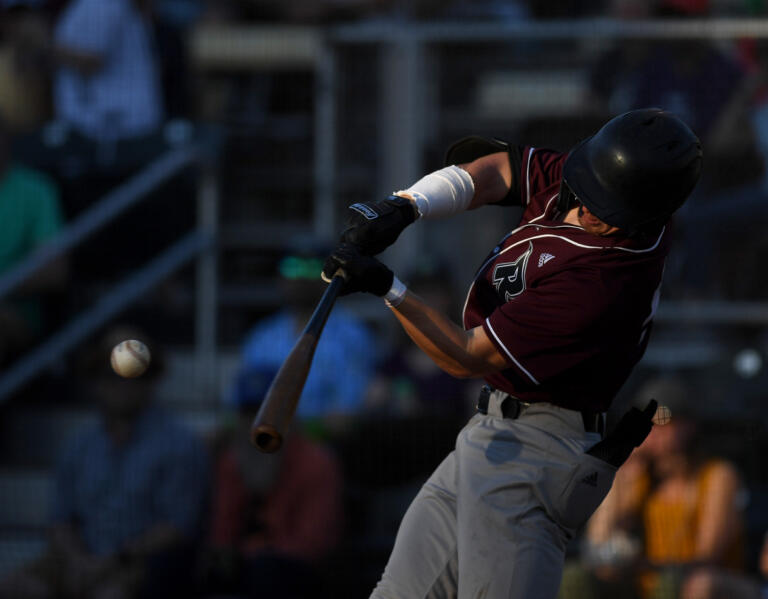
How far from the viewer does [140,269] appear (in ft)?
20.7

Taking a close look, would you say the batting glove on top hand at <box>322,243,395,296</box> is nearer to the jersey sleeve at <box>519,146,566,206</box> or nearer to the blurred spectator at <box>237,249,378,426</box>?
the jersey sleeve at <box>519,146,566,206</box>

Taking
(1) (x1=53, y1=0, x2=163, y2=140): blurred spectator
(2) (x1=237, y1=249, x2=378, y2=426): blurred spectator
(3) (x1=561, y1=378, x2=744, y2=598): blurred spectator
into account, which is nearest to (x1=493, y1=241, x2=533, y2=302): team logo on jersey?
(3) (x1=561, y1=378, x2=744, y2=598): blurred spectator

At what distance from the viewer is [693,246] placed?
5750 mm

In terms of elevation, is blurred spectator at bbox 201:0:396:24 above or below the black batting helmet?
above

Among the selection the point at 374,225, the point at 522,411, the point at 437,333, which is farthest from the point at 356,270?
the point at 522,411

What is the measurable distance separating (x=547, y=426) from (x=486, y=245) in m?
2.80

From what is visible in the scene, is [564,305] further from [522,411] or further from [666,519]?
[666,519]

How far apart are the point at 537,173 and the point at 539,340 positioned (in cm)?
56

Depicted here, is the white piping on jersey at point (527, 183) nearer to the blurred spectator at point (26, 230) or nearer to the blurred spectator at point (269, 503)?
the blurred spectator at point (269, 503)

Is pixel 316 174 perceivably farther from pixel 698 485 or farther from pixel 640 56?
pixel 698 485

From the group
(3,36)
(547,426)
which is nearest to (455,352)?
(547,426)

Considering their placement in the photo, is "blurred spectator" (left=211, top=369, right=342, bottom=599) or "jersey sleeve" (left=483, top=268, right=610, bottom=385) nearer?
"jersey sleeve" (left=483, top=268, right=610, bottom=385)

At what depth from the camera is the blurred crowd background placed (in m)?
5.29

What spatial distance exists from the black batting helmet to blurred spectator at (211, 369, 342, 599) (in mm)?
2520
